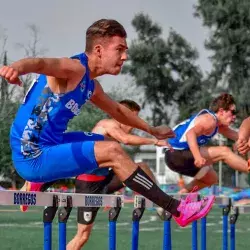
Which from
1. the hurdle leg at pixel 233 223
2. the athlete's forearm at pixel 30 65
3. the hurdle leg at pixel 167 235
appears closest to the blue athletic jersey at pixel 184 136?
the hurdle leg at pixel 233 223

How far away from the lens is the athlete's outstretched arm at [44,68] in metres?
4.14

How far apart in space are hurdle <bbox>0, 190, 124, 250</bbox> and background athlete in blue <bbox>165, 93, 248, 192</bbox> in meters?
2.79

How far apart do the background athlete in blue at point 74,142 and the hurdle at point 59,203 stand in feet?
0.69

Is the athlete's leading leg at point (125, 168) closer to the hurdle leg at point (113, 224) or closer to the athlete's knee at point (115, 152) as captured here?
the athlete's knee at point (115, 152)

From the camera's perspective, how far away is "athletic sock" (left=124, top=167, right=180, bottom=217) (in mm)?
5094

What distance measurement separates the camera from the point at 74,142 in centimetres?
526

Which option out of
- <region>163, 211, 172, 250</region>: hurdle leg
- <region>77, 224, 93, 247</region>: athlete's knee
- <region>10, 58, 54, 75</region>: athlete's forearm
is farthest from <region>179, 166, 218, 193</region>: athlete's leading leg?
<region>10, 58, 54, 75</region>: athlete's forearm

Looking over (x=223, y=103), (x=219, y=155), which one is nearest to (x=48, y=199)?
(x=219, y=155)

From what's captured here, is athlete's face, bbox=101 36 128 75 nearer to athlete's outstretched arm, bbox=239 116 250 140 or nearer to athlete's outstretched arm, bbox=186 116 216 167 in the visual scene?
athlete's outstretched arm, bbox=239 116 250 140

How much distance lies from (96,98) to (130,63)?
162ft

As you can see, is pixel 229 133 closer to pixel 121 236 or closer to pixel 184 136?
pixel 184 136

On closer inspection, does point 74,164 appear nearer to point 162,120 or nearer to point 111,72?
point 111,72

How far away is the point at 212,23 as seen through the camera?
4978 centimetres

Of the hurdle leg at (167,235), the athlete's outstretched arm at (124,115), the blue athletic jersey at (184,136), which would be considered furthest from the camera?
the blue athletic jersey at (184,136)
